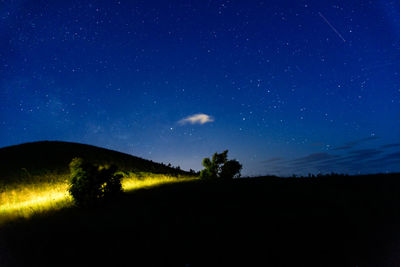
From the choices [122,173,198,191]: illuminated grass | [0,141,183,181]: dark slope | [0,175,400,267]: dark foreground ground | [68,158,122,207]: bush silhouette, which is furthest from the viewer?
[0,141,183,181]: dark slope

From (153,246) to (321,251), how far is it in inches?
177

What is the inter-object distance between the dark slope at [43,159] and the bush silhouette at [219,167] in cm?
1191

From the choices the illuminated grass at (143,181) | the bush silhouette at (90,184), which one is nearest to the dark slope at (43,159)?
the illuminated grass at (143,181)

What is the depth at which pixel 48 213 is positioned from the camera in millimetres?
11305

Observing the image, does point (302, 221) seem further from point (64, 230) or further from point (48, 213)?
point (48, 213)

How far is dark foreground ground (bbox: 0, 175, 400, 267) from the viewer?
5977mm

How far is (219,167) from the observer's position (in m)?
25.8

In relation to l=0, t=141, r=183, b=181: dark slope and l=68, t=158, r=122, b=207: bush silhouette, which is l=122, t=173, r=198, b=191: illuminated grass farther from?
l=0, t=141, r=183, b=181: dark slope

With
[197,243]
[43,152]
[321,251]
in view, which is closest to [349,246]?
[321,251]

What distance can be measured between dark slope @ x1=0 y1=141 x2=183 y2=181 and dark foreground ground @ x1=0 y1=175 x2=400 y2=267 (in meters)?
19.9

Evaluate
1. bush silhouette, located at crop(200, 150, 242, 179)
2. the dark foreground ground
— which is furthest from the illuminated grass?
the dark foreground ground

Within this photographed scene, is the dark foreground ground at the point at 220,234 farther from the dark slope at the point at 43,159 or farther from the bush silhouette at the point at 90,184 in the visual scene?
the dark slope at the point at 43,159

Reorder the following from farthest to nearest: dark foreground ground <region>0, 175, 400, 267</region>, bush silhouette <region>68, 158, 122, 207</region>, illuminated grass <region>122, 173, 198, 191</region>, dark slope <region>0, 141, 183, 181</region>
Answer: dark slope <region>0, 141, 183, 181</region>, illuminated grass <region>122, 173, 198, 191</region>, bush silhouette <region>68, 158, 122, 207</region>, dark foreground ground <region>0, 175, 400, 267</region>

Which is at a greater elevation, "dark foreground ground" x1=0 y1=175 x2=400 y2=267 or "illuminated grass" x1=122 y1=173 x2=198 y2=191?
"illuminated grass" x1=122 y1=173 x2=198 y2=191
